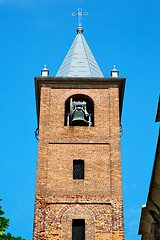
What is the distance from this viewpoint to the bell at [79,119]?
95.1 feet

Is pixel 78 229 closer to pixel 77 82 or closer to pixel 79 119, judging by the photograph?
pixel 79 119

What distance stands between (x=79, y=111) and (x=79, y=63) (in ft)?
15.4

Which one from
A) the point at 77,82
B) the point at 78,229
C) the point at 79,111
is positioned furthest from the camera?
the point at 77,82

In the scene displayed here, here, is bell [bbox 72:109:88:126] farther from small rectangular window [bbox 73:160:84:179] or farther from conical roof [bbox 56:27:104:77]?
conical roof [bbox 56:27:104:77]

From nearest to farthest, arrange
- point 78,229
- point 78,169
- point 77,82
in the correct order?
point 78,229 → point 78,169 → point 77,82

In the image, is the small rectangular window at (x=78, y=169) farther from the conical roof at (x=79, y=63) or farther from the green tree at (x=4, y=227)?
the green tree at (x=4, y=227)

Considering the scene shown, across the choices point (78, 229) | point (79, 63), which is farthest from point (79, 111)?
point (78, 229)

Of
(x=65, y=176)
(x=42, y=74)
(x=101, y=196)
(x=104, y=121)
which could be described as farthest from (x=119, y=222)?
(x=42, y=74)

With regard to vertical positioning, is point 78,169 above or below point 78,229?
above

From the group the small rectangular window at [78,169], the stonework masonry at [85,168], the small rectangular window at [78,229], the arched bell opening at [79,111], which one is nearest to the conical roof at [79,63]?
the stonework masonry at [85,168]

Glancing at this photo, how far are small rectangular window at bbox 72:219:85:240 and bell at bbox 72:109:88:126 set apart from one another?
550 centimetres

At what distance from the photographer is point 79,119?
2889 cm

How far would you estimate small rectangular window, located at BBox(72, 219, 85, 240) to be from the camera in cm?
2556

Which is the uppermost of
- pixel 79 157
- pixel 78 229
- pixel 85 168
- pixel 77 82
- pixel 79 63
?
pixel 79 63
